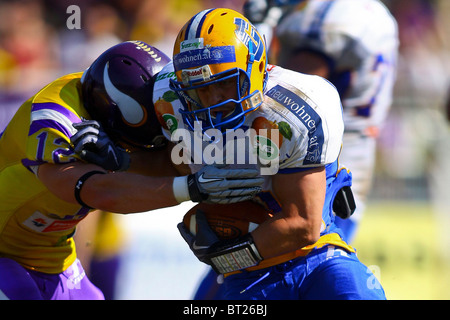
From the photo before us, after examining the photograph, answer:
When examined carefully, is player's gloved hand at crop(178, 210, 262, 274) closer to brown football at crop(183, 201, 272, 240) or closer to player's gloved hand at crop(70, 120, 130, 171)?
brown football at crop(183, 201, 272, 240)

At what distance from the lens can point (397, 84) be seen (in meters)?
6.96

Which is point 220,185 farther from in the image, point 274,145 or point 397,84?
point 397,84

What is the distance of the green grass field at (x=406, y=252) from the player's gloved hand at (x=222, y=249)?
3197 millimetres

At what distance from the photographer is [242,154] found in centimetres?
316

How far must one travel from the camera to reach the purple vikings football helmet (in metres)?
3.51

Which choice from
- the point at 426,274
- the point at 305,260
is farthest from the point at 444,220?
the point at 305,260

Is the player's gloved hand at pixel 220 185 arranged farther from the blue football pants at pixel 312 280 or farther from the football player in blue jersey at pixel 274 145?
the blue football pants at pixel 312 280

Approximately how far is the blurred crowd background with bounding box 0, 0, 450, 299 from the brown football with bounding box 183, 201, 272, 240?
312 centimetres

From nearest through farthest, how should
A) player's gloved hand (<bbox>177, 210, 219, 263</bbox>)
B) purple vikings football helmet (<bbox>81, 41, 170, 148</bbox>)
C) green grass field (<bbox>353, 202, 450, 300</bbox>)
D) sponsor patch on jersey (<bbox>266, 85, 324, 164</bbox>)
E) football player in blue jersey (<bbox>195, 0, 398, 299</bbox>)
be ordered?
sponsor patch on jersey (<bbox>266, 85, 324, 164</bbox>) < player's gloved hand (<bbox>177, 210, 219, 263</bbox>) < purple vikings football helmet (<bbox>81, 41, 170, 148</bbox>) < football player in blue jersey (<bbox>195, 0, 398, 299</bbox>) < green grass field (<bbox>353, 202, 450, 300</bbox>)

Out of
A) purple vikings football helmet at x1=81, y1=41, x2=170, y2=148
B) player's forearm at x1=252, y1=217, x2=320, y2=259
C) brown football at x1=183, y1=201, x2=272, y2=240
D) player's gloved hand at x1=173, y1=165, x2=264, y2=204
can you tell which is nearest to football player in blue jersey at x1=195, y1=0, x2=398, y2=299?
purple vikings football helmet at x1=81, y1=41, x2=170, y2=148

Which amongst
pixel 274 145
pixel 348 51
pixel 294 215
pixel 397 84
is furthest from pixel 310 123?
pixel 397 84

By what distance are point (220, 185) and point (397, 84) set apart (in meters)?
4.36

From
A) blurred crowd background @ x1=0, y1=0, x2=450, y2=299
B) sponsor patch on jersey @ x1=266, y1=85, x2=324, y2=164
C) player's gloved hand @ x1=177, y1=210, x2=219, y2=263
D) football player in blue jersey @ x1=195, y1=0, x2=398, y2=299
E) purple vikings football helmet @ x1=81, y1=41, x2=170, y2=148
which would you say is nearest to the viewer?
sponsor patch on jersey @ x1=266, y1=85, x2=324, y2=164

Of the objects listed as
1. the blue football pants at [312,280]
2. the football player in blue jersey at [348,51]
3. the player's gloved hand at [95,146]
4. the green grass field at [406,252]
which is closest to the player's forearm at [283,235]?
Answer: the blue football pants at [312,280]
